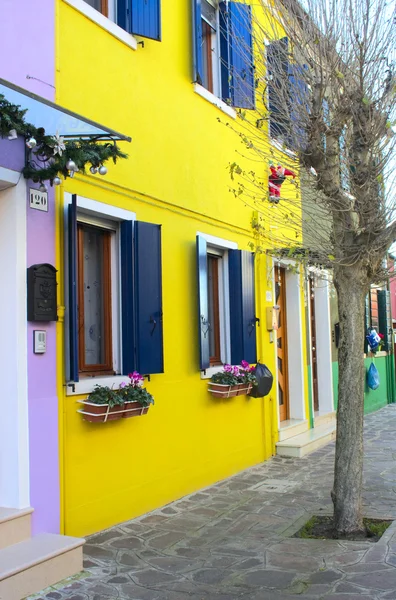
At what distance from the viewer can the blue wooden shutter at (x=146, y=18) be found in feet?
20.0

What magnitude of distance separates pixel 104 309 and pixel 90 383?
0.85 metres

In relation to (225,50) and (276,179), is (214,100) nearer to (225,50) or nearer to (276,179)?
(225,50)

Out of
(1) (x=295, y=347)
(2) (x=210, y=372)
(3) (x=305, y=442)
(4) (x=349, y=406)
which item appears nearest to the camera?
(4) (x=349, y=406)

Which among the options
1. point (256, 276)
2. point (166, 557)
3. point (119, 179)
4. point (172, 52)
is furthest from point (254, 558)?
point (172, 52)

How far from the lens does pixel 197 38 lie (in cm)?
722

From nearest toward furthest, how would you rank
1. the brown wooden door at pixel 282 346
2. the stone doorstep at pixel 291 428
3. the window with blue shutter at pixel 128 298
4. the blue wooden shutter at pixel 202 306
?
1. the window with blue shutter at pixel 128 298
2. the blue wooden shutter at pixel 202 306
3. the stone doorstep at pixel 291 428
4. the brown wooden door at pixel 282 346

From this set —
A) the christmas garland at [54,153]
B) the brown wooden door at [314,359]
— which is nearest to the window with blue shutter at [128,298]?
the christmas garland at [54,153]

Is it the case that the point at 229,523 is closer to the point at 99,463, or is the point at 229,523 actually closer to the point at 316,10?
the point at 99,463

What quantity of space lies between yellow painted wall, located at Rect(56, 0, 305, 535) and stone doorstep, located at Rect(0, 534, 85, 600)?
1.98 feet

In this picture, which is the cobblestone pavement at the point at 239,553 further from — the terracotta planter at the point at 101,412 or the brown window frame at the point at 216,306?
the brown window frame at the point at 216,306

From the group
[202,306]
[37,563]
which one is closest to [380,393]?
[202,306]

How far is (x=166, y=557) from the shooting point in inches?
189

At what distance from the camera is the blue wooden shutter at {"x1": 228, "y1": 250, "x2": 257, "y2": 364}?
7.82m

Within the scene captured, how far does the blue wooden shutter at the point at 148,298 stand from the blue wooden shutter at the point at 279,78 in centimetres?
158
